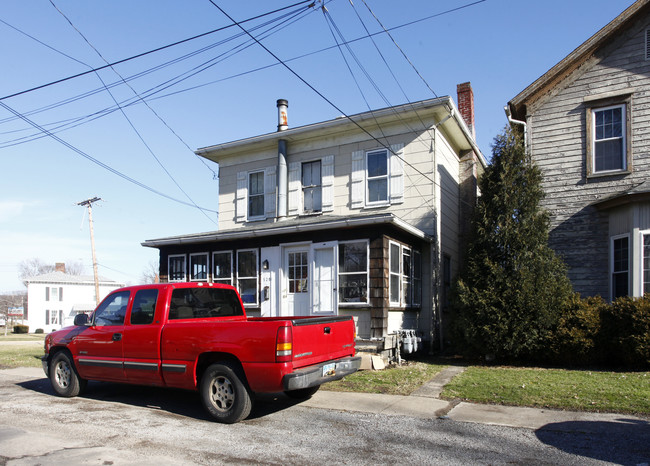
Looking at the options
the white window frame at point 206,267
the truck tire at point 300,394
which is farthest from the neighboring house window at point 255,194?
the truck tire at point 300,394

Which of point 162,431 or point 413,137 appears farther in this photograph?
point 413,137

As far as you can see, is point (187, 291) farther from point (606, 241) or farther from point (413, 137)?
point (606, 241)

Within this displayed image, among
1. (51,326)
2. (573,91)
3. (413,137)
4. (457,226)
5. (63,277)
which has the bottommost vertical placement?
(51,326)

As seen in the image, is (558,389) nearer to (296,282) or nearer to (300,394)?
(300,394)

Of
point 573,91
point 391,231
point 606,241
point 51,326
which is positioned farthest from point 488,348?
point 51,326

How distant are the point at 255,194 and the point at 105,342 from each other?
10.0 m

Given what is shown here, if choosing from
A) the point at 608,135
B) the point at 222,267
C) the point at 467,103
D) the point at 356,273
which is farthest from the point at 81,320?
the point at 467,103

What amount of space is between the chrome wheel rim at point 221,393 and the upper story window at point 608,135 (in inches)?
429

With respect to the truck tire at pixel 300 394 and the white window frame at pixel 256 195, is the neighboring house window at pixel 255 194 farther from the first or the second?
the truck tire at pixel 300 394

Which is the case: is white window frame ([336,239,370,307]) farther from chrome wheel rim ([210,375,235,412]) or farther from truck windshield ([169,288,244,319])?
chrome wheel rim ([210,375,235,412])

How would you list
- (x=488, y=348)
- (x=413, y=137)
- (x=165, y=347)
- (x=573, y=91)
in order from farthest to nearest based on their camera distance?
1. (x=413, y=137)
2. (x=573, y=91)
3. (x=488, y=348)
4. (x=165, y=347)

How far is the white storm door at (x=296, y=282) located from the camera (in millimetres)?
13445

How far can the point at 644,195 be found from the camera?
37.3ft

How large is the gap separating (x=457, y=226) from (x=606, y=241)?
506 centimetres
